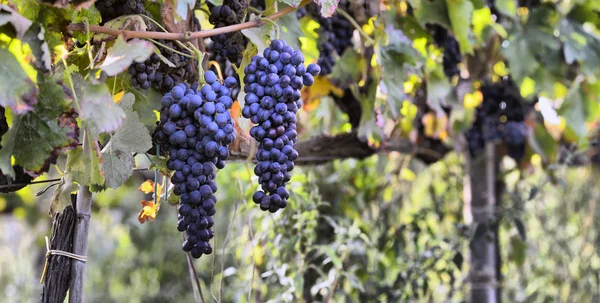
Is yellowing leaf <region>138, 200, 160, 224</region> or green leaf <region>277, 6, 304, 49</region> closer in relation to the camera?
yellowing leaf <region>138, 200, 160, 224</region>

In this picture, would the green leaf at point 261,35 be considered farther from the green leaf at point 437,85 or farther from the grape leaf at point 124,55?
the green leaf at point 437,85

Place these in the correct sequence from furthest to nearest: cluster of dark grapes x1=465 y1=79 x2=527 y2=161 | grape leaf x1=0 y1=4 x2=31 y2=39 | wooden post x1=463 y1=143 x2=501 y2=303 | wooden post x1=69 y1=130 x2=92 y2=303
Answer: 1. wooden post x1=463 y1=143 x2=501 y2=303
2. cluster of dark grapes x1=465 y1=79 x2=527 y2=161
3. wooden post x1=69 y1=130 x2=92 y2=303
4. grape leaf x1=0 y1=4 x2=31 y2=39

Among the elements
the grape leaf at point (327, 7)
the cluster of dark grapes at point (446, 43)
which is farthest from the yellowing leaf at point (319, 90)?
the grape leaf at point (327, 7)

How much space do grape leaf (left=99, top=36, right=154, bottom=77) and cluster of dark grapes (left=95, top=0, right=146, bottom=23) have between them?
0.15m

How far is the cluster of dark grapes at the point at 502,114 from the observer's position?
2.19 m

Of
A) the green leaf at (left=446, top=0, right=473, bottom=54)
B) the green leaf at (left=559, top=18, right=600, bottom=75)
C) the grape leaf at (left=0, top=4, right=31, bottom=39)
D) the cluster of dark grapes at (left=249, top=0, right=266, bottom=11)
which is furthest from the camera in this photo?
the green leaf at (left=559, top=18, right=600, bottom=75)

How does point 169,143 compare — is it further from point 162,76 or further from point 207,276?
point 207,276

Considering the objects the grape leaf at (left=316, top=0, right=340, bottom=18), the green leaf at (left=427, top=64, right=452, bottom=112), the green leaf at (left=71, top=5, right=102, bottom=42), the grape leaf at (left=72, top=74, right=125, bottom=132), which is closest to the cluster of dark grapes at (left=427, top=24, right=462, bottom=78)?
the green leaf at (left=427, top=64, right=452, bottom=112)

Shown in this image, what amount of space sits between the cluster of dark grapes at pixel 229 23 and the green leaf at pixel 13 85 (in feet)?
1.11

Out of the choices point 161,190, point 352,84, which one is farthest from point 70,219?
point 352,84

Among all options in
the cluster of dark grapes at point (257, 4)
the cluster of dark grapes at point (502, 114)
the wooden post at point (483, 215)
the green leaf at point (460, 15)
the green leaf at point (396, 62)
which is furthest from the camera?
the wooden post at point (483, 215)

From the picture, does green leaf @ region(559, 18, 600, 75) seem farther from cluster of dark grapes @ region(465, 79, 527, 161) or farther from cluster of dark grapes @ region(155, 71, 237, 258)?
cluster of dark grapes @ region(155, 71, 237, 258)

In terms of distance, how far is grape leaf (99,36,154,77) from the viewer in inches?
32.5

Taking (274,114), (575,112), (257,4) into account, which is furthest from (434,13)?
(274,114)
